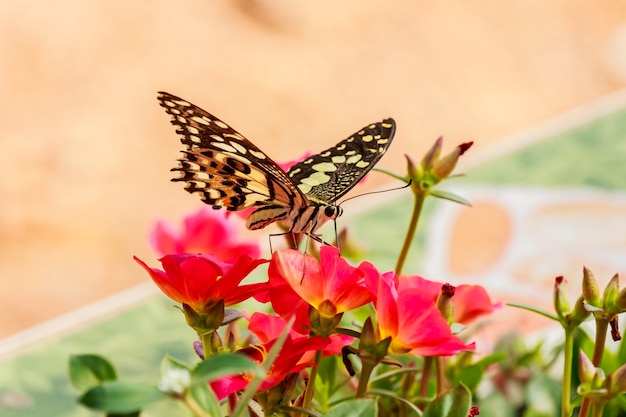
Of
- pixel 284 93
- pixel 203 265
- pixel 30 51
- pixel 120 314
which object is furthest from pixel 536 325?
pixel 30 51

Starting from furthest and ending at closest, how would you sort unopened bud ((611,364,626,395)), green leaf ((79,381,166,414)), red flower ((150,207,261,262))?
red flower ((150,207,261,262))
unopened bud ((611,364,626,395))
green leaf ((79,381,166,414))

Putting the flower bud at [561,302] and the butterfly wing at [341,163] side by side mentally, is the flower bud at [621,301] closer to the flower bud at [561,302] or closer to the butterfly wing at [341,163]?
the flower bud at [561,302]

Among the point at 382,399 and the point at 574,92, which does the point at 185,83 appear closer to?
the point at 574,92

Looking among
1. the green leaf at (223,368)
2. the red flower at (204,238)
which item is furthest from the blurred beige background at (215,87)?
the green leaf at (223,368)

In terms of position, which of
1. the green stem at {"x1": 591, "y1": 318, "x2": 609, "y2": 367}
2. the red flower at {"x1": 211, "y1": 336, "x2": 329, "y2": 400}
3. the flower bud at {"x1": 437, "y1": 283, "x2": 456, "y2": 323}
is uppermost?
the flower bud at {"x1": 437, "y1": 283, "x2": 456, "y2": 323}

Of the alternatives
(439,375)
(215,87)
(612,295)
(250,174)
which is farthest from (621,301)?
(215,87)

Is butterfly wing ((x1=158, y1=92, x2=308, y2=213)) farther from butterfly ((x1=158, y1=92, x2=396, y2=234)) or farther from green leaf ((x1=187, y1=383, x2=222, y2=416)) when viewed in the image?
green leaf ((x1=187, y1=383, x2=222, y2=416))

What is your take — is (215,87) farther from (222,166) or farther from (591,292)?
(591,292)

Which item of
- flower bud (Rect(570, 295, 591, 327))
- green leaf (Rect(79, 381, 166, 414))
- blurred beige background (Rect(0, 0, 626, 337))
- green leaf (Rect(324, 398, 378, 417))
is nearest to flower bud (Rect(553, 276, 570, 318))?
flower bud (Rect(570, 295, 591, 327))
